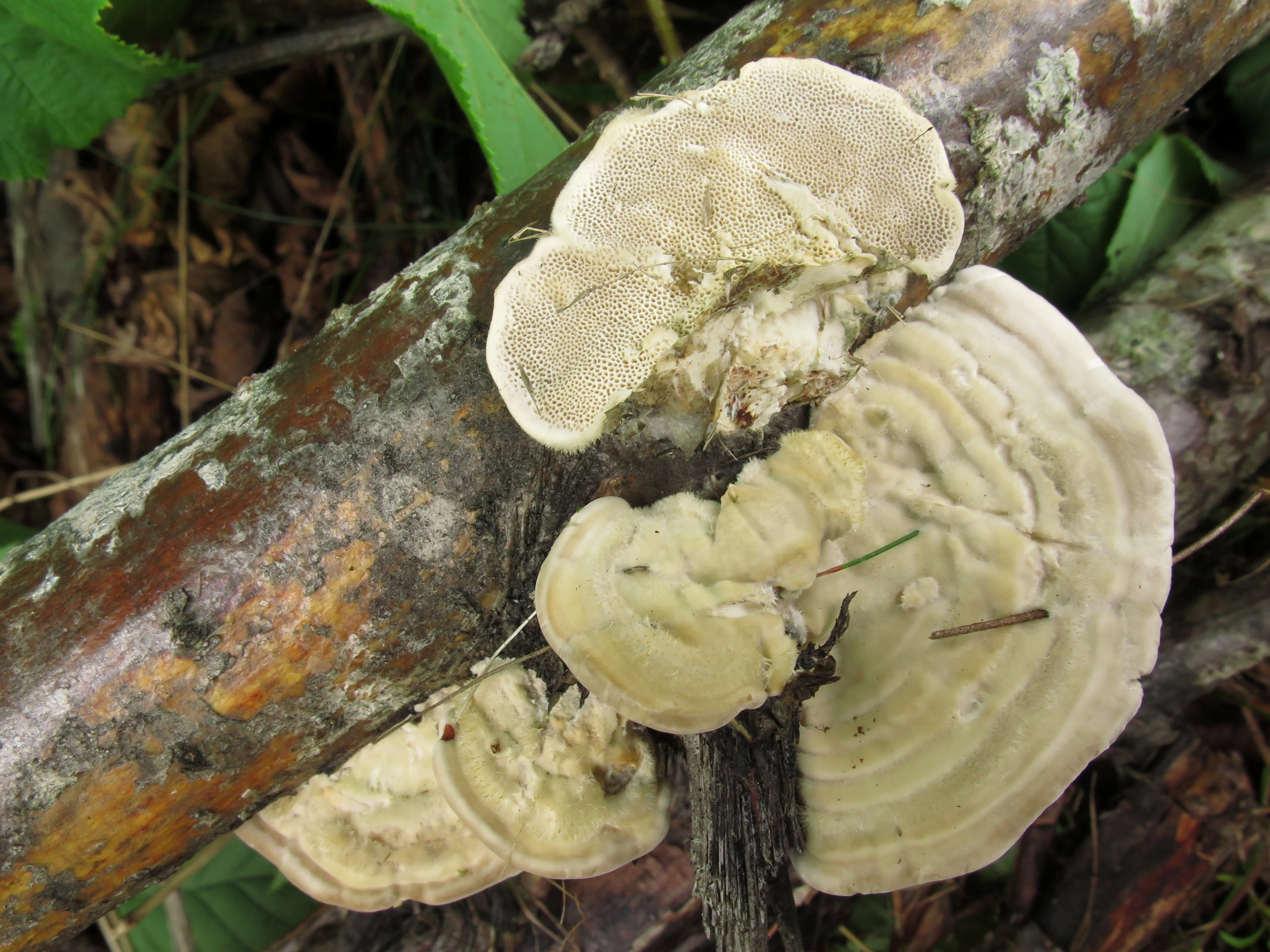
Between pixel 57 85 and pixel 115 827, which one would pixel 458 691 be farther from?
pixel 57 85

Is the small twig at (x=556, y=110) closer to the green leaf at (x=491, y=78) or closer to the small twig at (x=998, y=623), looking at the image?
the green leaf at (x=491, y=78)

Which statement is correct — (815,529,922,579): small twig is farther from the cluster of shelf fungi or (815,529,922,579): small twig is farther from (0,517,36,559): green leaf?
(0,517,36,559): green leaf

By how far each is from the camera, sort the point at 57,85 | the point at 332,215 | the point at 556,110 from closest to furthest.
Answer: the point at 57,85 < the point at 556,110 < the point at 332,215

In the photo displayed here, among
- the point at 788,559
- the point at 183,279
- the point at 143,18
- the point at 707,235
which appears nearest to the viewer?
the point at 707,235

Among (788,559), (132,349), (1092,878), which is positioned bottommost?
(1092,878)

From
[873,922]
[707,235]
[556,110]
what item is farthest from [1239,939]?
[556,110]

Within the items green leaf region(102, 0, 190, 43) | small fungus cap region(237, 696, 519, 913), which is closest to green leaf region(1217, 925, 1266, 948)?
small fungus cap region(237, 696, 519, 913)
